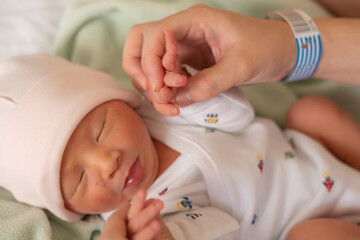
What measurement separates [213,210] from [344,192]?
443mm

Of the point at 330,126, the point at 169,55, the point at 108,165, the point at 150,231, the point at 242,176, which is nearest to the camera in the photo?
the point at 150,231

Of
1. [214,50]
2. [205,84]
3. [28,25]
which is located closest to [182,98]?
[205,84]

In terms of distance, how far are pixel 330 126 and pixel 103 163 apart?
820 millimetres

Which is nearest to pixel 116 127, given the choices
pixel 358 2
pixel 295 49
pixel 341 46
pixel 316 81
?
pixel 295 49

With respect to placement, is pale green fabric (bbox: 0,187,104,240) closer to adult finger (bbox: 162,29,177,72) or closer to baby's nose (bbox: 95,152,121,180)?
baby's nose (bbox: 95,152,121,180)

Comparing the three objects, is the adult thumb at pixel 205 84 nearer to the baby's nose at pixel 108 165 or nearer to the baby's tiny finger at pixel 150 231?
the baby's nose at pixel 108 165

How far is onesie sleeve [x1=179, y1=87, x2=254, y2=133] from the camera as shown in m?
1.21

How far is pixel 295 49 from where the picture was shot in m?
1.15

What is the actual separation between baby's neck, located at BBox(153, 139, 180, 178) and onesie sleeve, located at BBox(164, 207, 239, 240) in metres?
0.17

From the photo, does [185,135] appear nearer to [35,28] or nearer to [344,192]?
[344,192]

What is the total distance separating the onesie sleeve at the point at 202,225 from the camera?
995 mm

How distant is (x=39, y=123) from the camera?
1.03 meters

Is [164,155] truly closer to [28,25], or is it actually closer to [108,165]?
[108,165]

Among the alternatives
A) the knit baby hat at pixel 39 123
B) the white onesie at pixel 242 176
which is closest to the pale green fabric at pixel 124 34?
the white onesie at pixel 242 176
